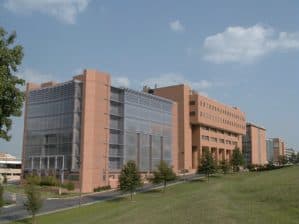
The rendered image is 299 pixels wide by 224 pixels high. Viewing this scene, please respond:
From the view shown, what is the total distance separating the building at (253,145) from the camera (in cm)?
16875

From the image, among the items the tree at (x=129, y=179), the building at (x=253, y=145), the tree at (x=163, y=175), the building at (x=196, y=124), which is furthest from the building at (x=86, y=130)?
the building at (x=253, y=145)

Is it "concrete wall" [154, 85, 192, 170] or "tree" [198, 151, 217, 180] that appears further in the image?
"concrete wall" [154, 85, 192, 170]

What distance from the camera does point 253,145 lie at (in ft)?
564

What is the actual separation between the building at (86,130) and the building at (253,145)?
287ft

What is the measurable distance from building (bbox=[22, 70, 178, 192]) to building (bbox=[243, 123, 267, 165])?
8751cm

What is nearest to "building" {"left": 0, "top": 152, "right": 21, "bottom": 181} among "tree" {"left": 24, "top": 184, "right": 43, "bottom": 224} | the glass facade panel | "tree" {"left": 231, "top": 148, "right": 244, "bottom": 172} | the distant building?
the glass facade panel

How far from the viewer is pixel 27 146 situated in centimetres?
8369

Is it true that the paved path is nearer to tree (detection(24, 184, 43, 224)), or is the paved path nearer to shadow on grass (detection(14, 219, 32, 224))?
shadow on grass (detection(14, 219, 32, 224))

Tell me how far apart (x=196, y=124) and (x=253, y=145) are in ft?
225

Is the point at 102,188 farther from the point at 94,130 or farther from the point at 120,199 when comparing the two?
the point at 120,199

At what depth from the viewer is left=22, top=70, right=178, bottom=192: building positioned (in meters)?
75.1

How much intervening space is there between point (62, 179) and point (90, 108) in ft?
43.6

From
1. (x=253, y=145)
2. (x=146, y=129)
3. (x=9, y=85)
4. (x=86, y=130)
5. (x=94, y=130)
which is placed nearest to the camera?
(x=9, y=85)

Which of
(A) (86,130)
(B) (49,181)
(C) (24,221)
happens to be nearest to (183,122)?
(A) (86,130)
